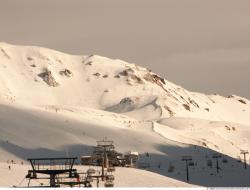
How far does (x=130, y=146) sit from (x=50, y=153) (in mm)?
19209

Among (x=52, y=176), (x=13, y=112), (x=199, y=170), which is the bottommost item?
(x=52, y=176)

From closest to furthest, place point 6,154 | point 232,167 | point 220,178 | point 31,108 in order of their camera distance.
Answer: point 220,178 < point 6,154 < point 232,167 < point 31,108

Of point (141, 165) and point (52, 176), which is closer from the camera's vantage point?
point (52, 176)

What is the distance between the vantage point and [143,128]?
176000 millimetres

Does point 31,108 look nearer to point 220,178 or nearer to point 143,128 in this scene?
point 143,128

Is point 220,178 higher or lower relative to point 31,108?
lower

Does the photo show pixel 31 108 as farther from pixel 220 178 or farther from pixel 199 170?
pixel 220 178

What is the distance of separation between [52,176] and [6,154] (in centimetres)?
5731

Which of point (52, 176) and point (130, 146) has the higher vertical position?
point (130, 146)

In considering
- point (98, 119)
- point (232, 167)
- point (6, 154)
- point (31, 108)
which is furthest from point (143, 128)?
point (6, 154)

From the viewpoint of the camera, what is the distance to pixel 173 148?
161375 millimetres

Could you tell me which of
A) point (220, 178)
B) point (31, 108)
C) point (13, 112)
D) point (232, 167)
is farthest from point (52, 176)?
point (31, 108)

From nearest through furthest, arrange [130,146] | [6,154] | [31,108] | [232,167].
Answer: [6,154] → [232,167] → [130,146] → [31,108]

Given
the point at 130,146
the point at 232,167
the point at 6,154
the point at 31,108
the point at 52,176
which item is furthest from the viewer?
the point at 31,108
